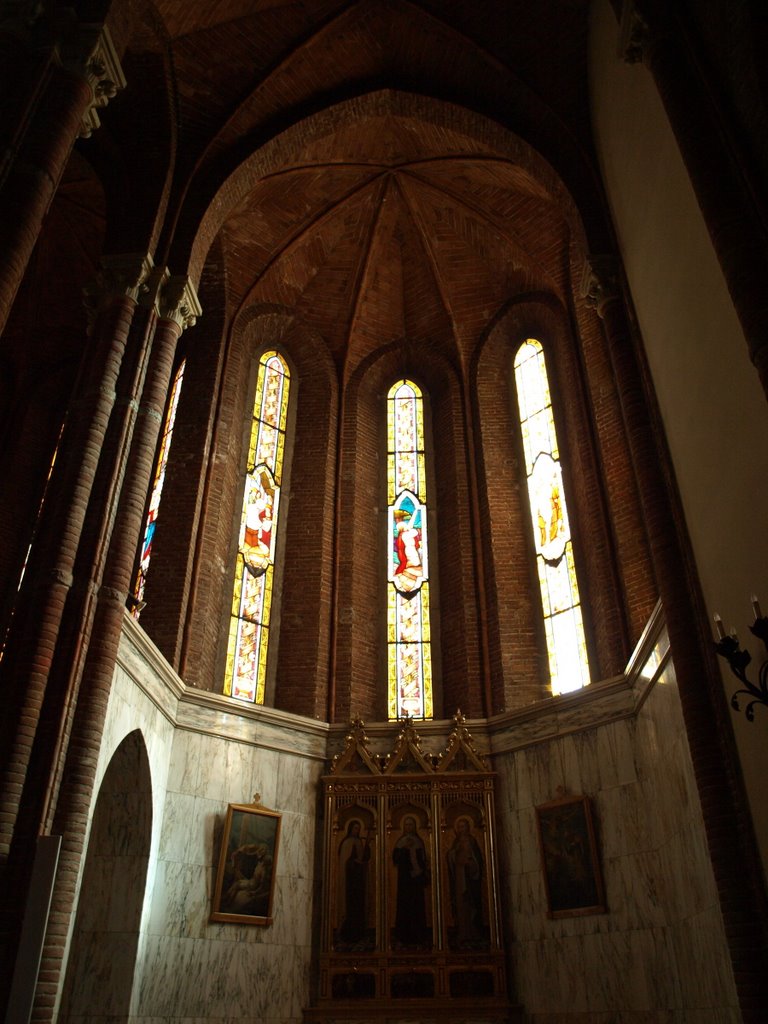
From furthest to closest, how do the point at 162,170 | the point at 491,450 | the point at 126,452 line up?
the point at 491,450, the point at 162,170, the point at 126,452

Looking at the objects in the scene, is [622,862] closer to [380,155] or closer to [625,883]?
[625,883]

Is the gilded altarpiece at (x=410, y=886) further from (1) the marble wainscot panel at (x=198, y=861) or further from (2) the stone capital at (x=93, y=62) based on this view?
(2) the stone capital at (x=93, y=62)

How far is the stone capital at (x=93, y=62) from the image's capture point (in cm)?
809

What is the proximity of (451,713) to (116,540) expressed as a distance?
583cm

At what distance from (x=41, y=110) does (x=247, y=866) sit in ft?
27.2

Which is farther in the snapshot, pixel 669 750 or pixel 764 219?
pixel 669 750

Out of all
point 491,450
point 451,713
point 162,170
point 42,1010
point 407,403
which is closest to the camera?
point 42,1010

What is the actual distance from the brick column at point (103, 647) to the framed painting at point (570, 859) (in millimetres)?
5436

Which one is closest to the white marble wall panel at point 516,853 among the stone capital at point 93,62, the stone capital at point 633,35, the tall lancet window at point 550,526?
the tall lancet window at point 550,526

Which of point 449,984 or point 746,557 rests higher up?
point 746,557

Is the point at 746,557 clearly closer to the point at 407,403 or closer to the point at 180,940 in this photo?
the point at 180,940

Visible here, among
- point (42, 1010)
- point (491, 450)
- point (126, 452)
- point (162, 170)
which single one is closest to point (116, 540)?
point (126, 452)

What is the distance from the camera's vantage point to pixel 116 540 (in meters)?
8.88

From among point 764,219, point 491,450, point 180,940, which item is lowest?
point 180,940
